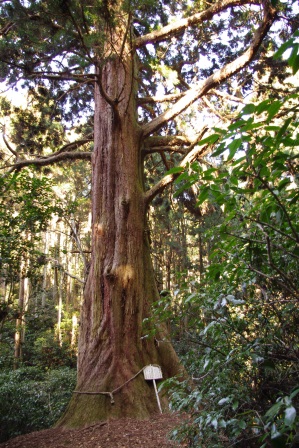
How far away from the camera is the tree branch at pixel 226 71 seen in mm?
4855

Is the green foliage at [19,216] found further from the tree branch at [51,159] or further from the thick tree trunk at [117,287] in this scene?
the thick tree trunk at [117,287]

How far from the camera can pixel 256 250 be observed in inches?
62.6

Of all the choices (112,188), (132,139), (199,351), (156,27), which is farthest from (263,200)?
(156,27)

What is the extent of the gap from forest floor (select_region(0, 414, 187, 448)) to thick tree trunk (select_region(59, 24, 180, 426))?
22cm

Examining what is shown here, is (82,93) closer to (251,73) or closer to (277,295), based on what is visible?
(251,73)

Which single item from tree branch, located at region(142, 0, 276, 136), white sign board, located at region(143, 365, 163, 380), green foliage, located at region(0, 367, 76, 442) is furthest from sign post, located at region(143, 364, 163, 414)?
tree branch, located at region(142, 0, 276, 136)

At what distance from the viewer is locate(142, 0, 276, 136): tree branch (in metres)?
4.86

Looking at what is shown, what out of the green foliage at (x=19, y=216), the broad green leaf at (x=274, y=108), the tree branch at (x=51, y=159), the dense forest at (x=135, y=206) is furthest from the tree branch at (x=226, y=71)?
the broad green leaf at (x=274, y=108)

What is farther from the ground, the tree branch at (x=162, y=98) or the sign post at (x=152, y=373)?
the tree branch at (x=162, y=98)

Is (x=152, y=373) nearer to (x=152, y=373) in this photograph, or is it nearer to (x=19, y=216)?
(x=152, y=373)

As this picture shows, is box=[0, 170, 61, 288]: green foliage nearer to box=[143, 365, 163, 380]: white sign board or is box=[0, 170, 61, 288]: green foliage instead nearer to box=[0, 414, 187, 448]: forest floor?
box=[0, 414, 187, 448]: forest floor

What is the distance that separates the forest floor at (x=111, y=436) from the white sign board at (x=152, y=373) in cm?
53

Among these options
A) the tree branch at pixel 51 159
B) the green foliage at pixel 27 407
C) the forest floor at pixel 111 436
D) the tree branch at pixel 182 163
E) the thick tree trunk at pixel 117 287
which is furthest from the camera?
the tree branch at pixel 51 159

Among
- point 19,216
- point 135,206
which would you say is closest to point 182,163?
point 135,206
